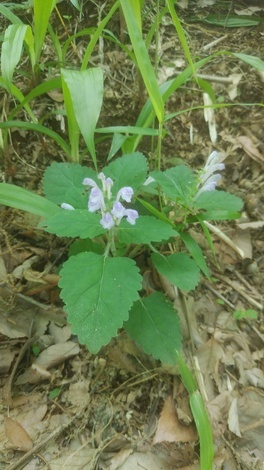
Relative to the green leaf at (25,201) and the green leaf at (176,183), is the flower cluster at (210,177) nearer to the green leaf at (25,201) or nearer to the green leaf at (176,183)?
the green leaf at (176,183)

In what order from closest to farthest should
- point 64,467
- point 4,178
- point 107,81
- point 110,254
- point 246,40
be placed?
point 64,467
point 110,254
point 4,178
point 107,81
point 246,40

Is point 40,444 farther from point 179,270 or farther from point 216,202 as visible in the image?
point 216,202

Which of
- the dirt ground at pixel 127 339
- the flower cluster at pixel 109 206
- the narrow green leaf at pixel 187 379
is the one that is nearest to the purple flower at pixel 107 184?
the flower cluster at pixel 109 206

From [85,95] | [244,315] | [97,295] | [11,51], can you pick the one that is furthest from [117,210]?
[244,315]

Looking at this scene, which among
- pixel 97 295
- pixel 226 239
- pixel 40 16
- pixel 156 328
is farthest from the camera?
pixel 226 239

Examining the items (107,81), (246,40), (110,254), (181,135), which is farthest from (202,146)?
(110,254)

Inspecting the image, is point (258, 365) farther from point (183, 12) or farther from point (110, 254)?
point (183, 12)

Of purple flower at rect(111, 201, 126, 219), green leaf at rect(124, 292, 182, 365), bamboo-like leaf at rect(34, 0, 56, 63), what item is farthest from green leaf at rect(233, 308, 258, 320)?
bamboo-like leaf at rect(34, 0, 56, 63)
